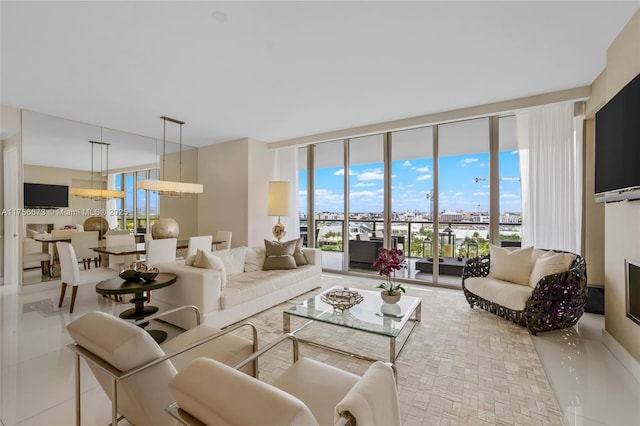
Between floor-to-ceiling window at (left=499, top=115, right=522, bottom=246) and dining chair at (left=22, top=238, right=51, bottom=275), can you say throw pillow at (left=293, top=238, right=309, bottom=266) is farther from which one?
dining chair at (left=22, top=238, right=51, bottom=275)

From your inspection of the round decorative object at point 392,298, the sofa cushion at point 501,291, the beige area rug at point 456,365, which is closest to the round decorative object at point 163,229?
the beige area rug at point 456,365

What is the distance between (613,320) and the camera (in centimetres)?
248

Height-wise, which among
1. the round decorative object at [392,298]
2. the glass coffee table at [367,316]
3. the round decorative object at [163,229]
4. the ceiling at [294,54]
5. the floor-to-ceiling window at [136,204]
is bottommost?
the glass coffee table at [367,316]

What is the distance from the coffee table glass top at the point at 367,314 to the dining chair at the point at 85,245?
3.52 metres

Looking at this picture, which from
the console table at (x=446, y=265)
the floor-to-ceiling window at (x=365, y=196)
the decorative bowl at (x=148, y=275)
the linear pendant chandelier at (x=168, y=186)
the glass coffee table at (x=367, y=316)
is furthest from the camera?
the floor-to-ceiling window at (x=365, y=196)

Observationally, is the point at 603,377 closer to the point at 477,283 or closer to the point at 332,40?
the point at 477,283

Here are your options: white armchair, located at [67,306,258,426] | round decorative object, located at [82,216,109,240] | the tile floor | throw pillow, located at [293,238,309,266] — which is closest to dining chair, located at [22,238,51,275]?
round decorative object, located at [82,216,109,240]

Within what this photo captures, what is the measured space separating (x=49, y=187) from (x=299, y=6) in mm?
4834

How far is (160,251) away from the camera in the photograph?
3.74 meters

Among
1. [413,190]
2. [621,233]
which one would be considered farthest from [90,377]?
[413,190]

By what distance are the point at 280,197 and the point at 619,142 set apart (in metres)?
4.47

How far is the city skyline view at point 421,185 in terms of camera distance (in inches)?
160

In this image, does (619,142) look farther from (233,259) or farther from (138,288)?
(138,288)

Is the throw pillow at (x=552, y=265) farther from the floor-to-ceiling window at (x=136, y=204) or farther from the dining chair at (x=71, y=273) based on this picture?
the floor-to-ceiling window at (x=136, y=204)
